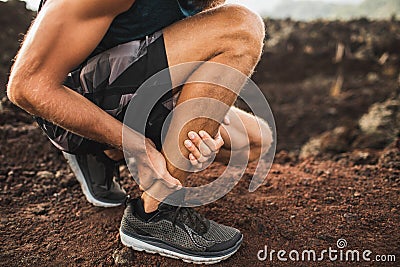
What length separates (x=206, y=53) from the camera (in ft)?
6.09

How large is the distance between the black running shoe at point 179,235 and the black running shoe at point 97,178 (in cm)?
37

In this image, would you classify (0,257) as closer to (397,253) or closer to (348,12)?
(397,253)

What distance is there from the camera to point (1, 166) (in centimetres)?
262

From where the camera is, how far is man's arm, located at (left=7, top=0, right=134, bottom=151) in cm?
149

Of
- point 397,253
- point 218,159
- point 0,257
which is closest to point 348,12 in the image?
point 218,159

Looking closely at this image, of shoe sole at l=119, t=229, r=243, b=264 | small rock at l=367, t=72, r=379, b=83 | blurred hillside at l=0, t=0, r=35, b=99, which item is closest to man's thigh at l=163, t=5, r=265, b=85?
shoe sole at l=119, t=229, r=243, b=264

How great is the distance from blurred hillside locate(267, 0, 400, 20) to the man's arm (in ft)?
23.1

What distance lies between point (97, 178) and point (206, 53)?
2.88 feet

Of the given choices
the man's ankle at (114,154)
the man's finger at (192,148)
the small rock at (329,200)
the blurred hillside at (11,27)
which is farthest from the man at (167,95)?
the blurred hillside at (11,27)

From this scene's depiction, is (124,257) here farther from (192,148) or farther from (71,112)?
(71,112)

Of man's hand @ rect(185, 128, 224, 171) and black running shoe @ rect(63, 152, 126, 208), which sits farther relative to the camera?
black running shoe @ rect(63, 152, 126, 208)

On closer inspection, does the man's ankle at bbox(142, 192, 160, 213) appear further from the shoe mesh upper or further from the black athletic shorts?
the black athletic shorts

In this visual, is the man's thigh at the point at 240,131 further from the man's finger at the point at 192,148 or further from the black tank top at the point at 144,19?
the black tank top at the point at 144,19

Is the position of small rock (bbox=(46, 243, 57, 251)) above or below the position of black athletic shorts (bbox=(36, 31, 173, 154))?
below
